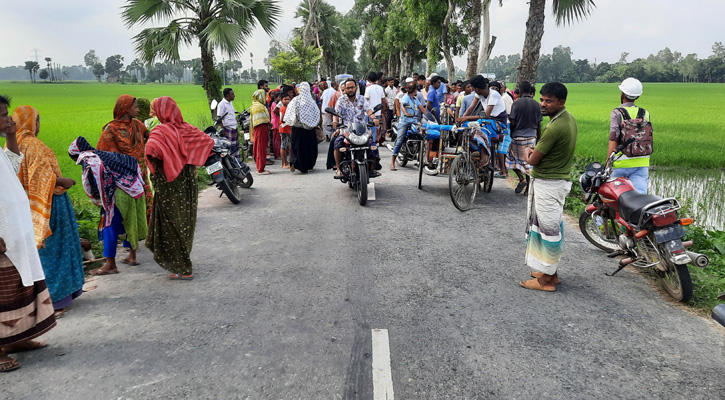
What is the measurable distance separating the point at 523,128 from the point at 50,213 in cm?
665

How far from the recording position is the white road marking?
2859 millimetres

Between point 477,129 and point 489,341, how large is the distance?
4.80 meters

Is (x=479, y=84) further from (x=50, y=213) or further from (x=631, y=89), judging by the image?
(x=50, y=213)

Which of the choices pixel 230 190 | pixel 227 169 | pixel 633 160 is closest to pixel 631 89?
pixel 633 160

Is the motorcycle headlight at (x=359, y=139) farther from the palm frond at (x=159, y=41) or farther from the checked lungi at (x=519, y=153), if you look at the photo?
the palm frond at (x=159, y=41)

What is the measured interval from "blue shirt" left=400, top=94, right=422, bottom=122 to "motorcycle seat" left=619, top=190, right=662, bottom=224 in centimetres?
579

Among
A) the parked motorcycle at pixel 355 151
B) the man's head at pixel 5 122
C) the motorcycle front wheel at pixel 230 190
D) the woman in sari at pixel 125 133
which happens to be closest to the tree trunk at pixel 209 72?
the motorcycle front wheel at pixel 230 190

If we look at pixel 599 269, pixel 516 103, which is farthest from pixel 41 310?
pixel 516 103

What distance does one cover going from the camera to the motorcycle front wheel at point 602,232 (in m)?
5.30

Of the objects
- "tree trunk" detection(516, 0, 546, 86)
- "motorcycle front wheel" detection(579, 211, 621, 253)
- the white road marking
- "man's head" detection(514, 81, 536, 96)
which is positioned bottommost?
the white road marking

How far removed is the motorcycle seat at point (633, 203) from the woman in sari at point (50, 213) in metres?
4.61

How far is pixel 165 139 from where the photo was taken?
447cm

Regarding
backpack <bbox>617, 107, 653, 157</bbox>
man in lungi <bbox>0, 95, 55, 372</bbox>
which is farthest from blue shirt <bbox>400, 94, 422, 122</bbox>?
man in lungi <bbox>0, 95, 55, 372</bbox>

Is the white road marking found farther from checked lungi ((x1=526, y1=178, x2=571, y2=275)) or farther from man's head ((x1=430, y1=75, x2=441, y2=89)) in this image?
man's head ((x1=430, y1=75, x2=441, y2=89))
